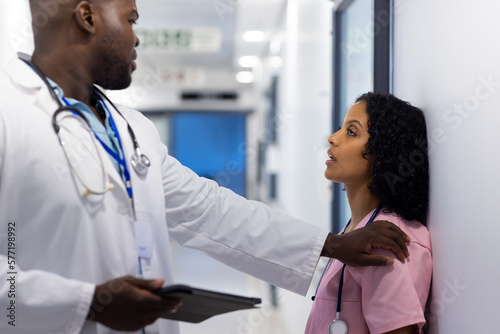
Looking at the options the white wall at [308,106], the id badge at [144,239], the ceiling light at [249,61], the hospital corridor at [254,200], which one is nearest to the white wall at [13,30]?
the hospital corridor at [254,200]

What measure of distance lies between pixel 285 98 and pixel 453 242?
4124 millimetres

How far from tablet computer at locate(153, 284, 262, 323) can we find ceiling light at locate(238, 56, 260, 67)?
25.1 ft

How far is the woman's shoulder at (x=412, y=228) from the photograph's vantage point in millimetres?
1342

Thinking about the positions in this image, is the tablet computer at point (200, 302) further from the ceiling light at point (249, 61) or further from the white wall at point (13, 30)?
the ceiling light at point (249, 61)

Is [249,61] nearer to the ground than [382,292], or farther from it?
farther from it

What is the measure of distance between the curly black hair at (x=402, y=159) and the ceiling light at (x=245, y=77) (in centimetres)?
896

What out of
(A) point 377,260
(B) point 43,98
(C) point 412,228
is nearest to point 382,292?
(A) point 377,260

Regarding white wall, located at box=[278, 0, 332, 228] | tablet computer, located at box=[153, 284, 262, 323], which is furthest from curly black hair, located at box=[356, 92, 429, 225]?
white wall, located at box=[278, 0, 332, 228]

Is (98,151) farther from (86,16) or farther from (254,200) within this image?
(254,200)

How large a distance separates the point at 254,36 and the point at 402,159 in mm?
5586

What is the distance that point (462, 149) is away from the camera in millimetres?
1128

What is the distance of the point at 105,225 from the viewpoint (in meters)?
1.09

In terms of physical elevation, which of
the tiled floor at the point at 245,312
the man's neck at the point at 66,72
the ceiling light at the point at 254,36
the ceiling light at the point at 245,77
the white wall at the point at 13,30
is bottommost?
the tiled floor at the point at 245,312

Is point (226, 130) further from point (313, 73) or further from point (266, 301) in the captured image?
point (313, 73)
